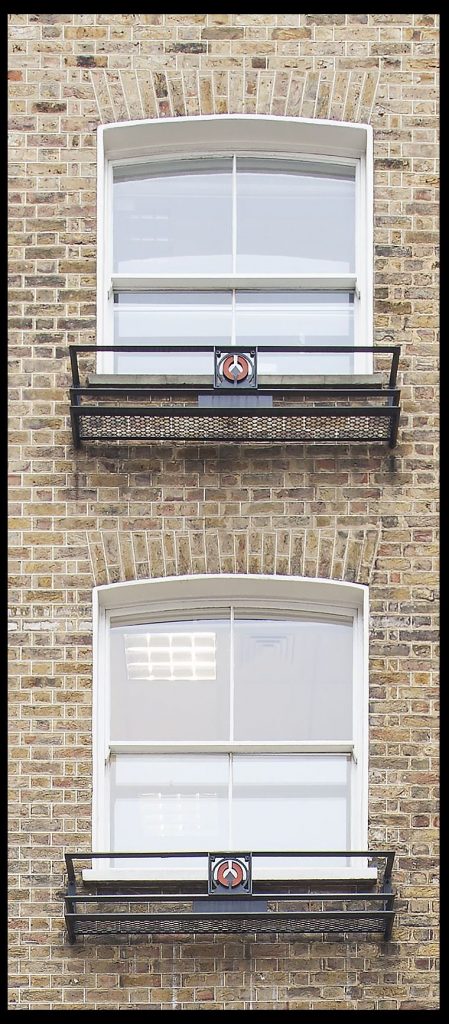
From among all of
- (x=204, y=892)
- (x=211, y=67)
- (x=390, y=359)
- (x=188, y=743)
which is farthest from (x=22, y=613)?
(x=211, y=67)

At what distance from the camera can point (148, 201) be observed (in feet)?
37.5

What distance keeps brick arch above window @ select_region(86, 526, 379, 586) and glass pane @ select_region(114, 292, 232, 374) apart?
1173mm

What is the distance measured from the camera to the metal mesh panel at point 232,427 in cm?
1068

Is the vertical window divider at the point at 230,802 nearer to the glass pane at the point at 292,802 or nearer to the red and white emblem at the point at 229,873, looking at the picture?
the glass pane at the point at 292,802

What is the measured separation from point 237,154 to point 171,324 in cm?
122

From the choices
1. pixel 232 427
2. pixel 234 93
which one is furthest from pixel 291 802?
pixel 234 93

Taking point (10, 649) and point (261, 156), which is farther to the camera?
point (261, 156)

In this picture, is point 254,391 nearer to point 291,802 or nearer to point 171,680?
point 171,680

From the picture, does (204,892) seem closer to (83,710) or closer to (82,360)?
(83,710)

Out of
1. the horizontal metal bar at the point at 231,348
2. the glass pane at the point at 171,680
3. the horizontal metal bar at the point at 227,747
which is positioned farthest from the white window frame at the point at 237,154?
the horizontal metal bar at the point at 227,747

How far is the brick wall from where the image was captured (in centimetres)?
1009

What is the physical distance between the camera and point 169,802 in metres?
10.6

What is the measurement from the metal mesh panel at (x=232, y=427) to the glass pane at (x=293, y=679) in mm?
1163

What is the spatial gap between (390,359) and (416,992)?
3769 mm
